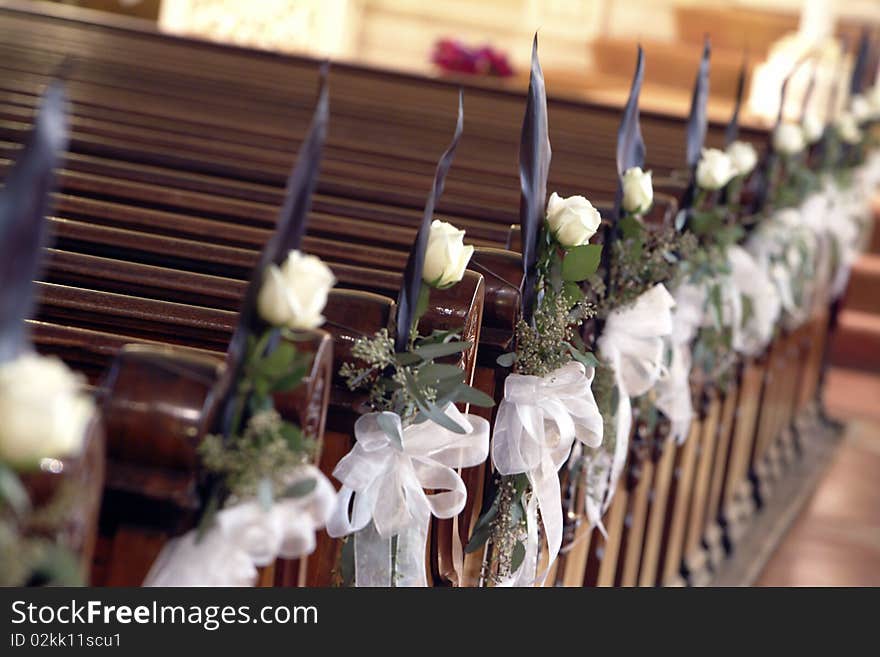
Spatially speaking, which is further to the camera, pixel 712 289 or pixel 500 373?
pixel 712 289

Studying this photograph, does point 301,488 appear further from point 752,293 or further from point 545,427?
point 752,293

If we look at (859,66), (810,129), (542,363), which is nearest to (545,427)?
(542,363)

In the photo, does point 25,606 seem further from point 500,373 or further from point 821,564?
point 821,564

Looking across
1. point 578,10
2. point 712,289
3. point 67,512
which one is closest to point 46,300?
point 67,512

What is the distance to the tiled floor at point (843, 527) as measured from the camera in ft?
12.4

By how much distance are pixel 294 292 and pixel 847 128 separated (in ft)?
11.1

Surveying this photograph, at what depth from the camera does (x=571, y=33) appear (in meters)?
8.05

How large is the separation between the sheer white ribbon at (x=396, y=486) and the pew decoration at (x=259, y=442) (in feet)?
0.90

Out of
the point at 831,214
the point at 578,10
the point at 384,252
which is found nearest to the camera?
the point at 384,252

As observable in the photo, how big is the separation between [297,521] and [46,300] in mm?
513

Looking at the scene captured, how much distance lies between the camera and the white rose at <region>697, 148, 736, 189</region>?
7.32 feet

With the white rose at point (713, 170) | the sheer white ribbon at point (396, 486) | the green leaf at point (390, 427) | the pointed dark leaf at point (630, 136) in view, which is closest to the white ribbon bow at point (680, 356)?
the white rose at point (713, 170)

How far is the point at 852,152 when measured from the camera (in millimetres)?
4277

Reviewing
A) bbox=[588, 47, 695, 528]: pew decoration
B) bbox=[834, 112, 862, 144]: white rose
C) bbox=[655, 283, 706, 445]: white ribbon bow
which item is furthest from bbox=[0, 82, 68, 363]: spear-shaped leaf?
bbox=[834, 112, 862, 144]: white rose
